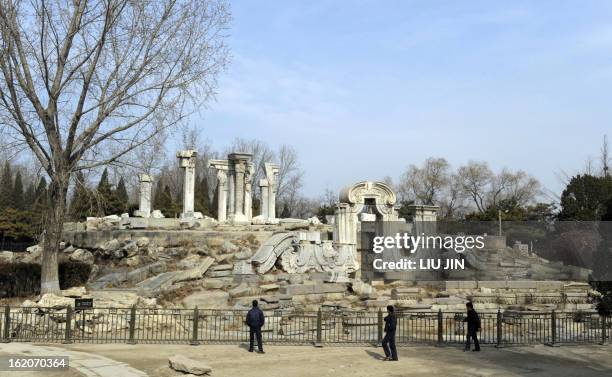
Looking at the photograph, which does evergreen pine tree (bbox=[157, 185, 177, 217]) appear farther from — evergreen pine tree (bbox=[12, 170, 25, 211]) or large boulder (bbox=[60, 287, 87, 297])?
large boulder (bbox=[60, 287, 87, 297])

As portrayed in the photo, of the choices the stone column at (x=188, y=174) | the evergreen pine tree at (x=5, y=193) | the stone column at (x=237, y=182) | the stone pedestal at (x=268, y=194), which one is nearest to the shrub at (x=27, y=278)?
the stone column at (x=237, y=182)

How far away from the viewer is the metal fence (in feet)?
46.7

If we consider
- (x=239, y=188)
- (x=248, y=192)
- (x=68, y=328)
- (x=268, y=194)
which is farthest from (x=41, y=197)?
(x=68, y=328)

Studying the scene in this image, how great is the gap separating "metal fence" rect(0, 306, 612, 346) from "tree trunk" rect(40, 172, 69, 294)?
1.24m

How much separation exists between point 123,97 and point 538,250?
33.0 m

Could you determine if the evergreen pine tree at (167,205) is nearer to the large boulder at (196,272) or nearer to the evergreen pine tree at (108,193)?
the evergreen pine tree at (108,193)

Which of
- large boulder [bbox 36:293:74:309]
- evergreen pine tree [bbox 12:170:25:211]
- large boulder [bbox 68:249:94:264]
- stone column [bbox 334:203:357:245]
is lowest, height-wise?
large boulder [bbox 36:293:74:309]

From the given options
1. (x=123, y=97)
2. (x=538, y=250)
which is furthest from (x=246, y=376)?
(x=538, y=250)

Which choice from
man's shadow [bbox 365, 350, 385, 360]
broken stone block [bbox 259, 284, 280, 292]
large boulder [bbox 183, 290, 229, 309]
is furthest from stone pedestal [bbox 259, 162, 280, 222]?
A: man's shadow [bbox 365, 350, 385, 360]

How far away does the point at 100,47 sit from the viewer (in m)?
17.2

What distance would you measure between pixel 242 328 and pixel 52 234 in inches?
241

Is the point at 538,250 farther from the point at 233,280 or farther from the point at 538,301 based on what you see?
the point at 233,280

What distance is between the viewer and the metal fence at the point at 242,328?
46.7 ft

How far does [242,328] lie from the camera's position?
1634cm
